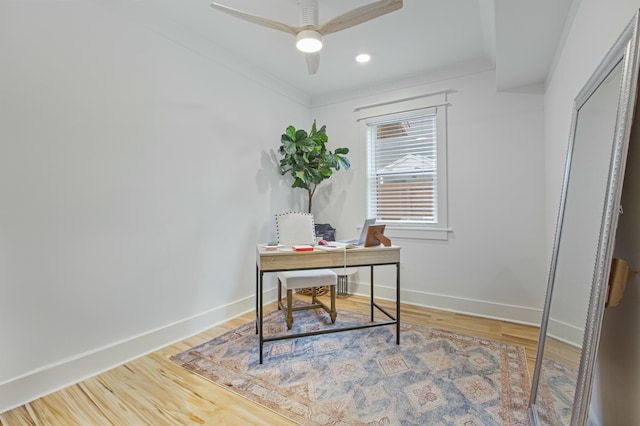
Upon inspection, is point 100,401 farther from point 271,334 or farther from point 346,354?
point 346,354

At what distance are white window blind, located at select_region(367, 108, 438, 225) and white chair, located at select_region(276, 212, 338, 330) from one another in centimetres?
110

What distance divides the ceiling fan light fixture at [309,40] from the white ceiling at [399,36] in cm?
40

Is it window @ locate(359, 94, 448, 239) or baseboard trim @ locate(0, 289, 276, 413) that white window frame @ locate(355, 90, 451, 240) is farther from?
baseboard trim @ locate(0, 289, 276, 413)

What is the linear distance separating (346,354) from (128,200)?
206cm

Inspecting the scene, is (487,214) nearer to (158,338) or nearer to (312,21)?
(312,21)

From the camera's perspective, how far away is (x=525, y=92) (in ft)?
9.43

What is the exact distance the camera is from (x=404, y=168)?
3607 mm

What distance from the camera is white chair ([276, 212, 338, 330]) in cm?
260

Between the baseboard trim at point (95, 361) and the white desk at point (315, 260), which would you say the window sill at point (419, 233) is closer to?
the white desk at point (315, 260)

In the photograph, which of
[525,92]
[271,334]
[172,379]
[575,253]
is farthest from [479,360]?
[525,92]

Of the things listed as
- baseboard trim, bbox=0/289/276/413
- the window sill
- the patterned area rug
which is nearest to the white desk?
the patterned area rug

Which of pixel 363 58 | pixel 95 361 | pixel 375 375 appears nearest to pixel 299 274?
pixel 375 375

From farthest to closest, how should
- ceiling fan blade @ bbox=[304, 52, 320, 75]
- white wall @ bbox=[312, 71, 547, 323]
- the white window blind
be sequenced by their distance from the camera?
1. the white window blind
2. white wall @ bbox=[312, 71, 547, 323]
3. ceiling fan blade @ bbox=[304, 52, 320, 75]

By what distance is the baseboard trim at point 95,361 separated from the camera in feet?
5.65
